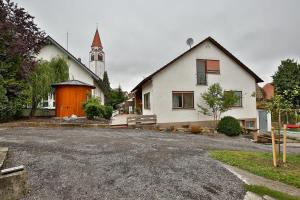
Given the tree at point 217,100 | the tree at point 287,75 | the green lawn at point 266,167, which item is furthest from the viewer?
the tree at point 287,75

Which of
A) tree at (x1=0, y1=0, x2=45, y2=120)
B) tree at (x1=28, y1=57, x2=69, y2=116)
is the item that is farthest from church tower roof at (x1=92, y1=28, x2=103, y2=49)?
tree at (x1=0, y1=0, x2=45, y2=120)

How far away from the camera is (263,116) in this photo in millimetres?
20766

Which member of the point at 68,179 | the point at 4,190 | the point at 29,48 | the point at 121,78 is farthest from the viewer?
the point at 121,78

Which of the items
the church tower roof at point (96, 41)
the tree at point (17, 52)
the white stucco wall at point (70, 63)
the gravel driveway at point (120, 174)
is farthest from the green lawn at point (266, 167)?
the church tower roof at point (96, 41)

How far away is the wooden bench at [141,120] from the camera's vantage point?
15.6 meters

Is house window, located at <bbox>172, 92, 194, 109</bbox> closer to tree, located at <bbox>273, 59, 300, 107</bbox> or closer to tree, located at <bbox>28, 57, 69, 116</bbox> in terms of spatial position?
tree, located at <bbox>28, 57, 69, 116</bbox>

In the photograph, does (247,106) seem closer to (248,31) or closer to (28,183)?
(248,31)

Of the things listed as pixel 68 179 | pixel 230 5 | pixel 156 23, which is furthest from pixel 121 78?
pixel 68 179

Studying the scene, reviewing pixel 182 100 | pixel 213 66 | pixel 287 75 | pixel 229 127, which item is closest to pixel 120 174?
pixel 229 127

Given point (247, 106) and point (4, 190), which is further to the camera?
point (247, 106)

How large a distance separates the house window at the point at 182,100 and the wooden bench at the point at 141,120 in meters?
2.35

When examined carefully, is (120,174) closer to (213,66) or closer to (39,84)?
(39,84)

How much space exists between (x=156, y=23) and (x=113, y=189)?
17.7m

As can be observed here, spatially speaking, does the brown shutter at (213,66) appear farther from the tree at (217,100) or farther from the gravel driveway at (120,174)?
the gravel driveway at (120,174)
